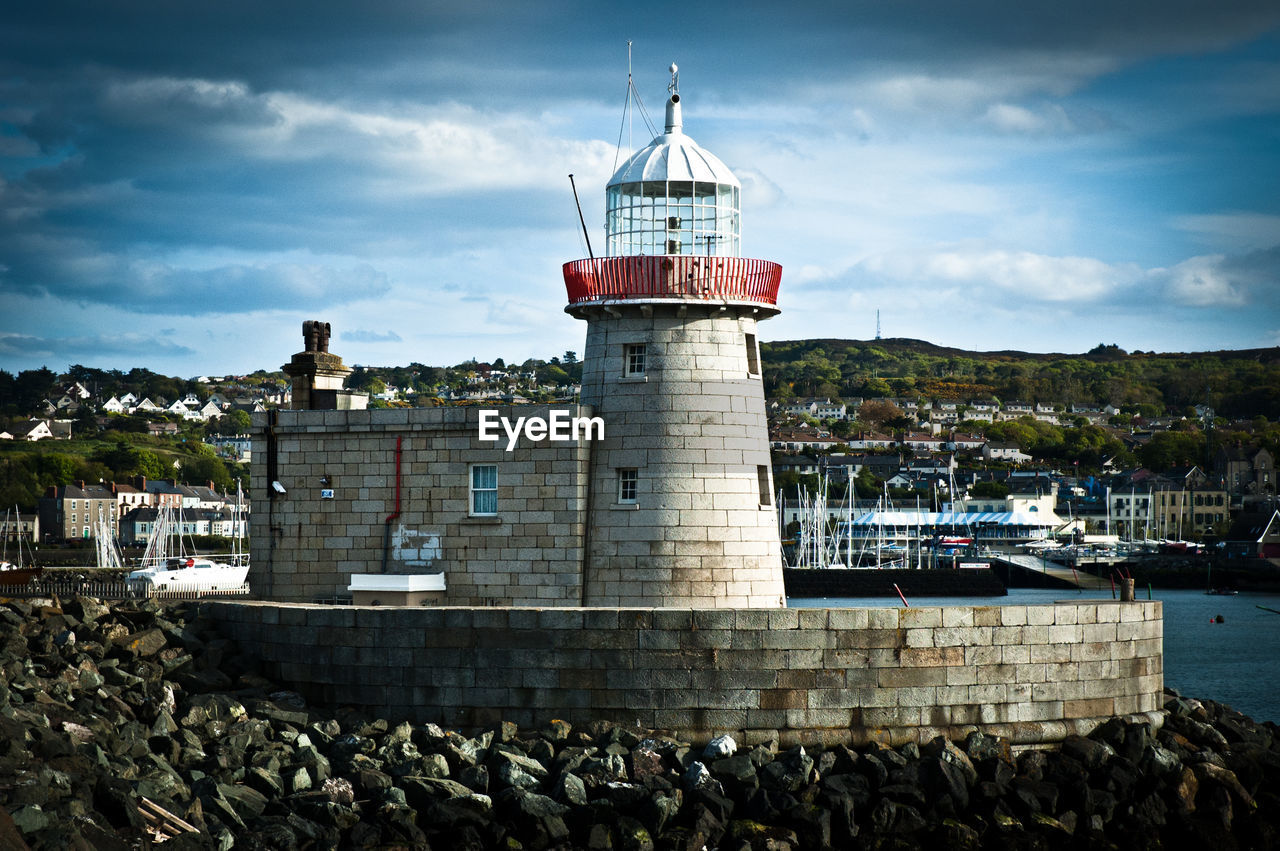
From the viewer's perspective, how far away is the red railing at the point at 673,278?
1994cm

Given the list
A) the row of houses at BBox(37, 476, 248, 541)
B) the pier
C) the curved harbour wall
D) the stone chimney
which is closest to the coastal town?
the row of houses at BBox(37, 476, 248, 541)

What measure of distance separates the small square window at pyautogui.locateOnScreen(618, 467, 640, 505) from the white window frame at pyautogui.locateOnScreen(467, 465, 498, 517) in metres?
1.65

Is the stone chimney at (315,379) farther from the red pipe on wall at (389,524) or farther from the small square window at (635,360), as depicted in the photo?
the small square window at (635,360)

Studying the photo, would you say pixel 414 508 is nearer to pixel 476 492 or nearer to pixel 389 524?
pixel 389 524

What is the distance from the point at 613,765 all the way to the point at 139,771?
466cm

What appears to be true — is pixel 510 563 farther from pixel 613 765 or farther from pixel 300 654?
pixel 613 765

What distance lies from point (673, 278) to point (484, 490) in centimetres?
379

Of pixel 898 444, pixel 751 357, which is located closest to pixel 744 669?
pixel 751 357

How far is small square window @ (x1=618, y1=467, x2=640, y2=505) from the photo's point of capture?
19.8 metres

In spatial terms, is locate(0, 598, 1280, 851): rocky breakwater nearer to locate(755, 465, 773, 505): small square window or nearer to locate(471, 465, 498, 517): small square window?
locate(471, 465, 498, 517): small square window

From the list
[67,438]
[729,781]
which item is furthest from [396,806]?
[67,438]

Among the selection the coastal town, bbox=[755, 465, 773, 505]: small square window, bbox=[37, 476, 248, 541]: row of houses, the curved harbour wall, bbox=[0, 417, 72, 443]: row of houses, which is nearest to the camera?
the curved harbour wall

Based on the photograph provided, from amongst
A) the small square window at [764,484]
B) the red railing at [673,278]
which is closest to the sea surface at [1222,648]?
the small square window at [764,484]

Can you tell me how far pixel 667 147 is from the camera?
67.8 feet
